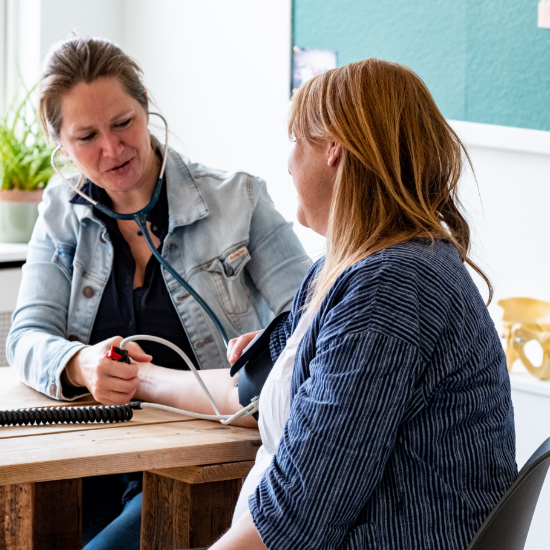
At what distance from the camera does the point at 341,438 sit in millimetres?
839

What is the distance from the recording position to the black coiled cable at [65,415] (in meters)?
1.26

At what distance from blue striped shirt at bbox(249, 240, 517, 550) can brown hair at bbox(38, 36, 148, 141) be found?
93cm

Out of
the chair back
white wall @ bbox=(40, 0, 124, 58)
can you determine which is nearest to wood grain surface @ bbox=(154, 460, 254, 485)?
the chair back

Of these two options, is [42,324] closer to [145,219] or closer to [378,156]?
[145,219]

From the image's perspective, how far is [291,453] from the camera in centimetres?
87

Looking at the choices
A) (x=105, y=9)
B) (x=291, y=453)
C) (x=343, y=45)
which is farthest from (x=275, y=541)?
(x=105, y=9)

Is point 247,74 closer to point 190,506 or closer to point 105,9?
point 105,9

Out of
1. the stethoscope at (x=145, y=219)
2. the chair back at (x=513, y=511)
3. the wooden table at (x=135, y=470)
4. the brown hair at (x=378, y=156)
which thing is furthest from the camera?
the stethoscope at (x=145, y=219)

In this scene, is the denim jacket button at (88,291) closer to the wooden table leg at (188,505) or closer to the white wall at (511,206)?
the wooden table leg at (188,505)

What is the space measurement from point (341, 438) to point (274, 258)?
803mm

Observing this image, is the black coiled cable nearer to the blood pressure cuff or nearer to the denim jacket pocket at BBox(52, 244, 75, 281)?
the blood pressure cuff

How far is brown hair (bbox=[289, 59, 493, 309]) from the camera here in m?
0.96

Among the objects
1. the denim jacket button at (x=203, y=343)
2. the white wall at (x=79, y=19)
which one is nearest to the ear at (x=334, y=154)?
the denim jacket button at (x=203, y=343)

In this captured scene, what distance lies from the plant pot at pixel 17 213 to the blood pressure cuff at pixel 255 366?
5.75ft
